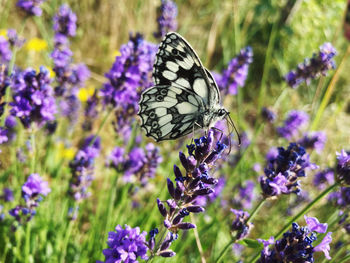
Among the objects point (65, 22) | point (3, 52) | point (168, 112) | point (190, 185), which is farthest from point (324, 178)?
point (3, 52)

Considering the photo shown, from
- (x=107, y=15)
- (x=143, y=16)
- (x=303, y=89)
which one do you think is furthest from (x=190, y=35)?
(x=303, y=89)

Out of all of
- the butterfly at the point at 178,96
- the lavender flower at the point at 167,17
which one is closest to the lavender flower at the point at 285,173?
the butterfly at the point at 178,96

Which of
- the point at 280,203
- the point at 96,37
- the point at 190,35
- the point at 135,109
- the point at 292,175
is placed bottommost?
the point at 292,175

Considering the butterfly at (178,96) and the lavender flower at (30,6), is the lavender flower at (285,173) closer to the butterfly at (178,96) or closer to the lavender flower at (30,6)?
the butterfly at (178,96)

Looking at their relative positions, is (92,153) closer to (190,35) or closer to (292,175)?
(292,175)

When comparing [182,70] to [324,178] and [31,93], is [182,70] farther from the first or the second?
[324,178]

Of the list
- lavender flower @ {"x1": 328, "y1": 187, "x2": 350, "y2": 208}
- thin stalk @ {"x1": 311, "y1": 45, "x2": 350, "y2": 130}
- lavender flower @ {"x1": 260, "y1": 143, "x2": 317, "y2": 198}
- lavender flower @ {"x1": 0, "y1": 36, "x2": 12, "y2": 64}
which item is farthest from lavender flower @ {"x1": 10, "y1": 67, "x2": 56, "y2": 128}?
thin stalk @ {"x1": 311, "y1": 45, "x2": 350, "y2": 130}

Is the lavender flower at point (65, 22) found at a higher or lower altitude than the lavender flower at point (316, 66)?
higher
